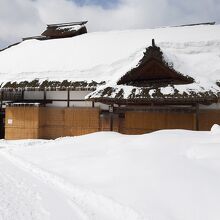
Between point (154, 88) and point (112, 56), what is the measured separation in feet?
16.3

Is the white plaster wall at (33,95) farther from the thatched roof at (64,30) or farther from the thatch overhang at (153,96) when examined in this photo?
the thatched roof at (64,30)

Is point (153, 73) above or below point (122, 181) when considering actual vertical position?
above

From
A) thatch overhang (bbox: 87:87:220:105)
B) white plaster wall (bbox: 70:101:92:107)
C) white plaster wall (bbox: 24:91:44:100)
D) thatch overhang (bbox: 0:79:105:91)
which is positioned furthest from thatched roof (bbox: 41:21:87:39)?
thatch overhang (bbox: 87:87:220:105)

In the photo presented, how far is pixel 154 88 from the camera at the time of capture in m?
14.1

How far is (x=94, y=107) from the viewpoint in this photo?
54.7ft

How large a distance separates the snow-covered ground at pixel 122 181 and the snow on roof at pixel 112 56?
6.32 metres

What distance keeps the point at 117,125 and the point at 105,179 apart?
9206 millimetres

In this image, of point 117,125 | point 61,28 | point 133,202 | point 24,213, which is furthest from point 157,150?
point 61,28

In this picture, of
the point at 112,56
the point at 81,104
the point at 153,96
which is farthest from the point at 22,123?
the point at 153,96

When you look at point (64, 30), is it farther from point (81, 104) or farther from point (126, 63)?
point (81, 104)

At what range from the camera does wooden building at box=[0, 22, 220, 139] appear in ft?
45.4

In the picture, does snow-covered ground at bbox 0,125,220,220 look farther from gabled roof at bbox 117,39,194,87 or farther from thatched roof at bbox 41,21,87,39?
thatched roof at bbox 41,21,87,39

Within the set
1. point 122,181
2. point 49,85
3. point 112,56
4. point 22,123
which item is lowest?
point 122,181

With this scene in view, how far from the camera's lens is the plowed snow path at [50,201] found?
525 cm
